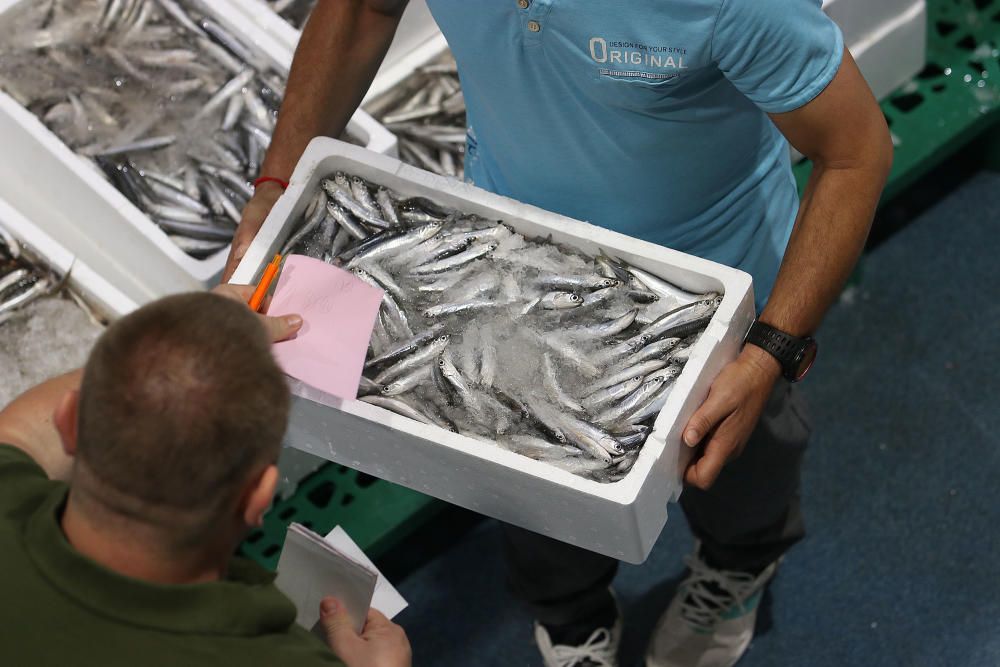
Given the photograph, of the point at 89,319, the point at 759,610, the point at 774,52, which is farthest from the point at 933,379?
the point at 89,319

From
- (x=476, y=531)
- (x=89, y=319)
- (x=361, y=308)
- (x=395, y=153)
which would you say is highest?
(x=361, y=308)

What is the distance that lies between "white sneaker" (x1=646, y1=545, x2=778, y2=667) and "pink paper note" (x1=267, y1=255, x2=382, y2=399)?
1.40 meters

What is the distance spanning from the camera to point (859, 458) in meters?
3.29

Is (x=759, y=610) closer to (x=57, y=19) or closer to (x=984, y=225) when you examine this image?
(x=984, y=225)

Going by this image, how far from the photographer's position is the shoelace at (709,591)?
2.82m

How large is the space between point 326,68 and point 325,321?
0.65m

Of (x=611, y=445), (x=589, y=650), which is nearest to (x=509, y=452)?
(x=611, y=445)

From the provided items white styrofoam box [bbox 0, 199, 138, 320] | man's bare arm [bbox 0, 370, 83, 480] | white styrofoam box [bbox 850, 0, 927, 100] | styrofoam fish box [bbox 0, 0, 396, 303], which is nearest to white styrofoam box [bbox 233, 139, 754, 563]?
man's bare arm [bbox 0, 370, 83, 480]

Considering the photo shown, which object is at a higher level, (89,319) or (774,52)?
(774,52)

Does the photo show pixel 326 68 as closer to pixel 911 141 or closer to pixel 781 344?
pixel 781 344

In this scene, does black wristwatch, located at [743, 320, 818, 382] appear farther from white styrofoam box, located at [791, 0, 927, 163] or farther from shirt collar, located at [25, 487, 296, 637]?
white styrofoam box, located at [791, 0, 927, 163]

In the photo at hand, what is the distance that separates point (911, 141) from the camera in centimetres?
354

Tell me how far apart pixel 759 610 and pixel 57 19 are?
2.54 metres

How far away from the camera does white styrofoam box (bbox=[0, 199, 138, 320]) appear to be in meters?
2.88
